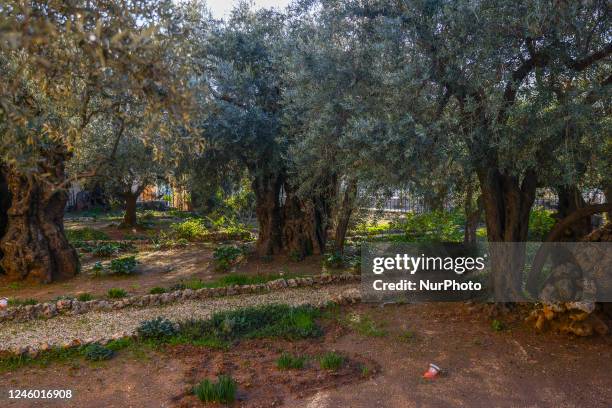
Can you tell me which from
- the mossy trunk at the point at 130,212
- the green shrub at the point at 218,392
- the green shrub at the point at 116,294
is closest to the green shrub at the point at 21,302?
the green shrub at the point at 116,294

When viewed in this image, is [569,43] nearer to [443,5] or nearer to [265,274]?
[443,5]

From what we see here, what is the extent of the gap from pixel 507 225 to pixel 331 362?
345 centimetres

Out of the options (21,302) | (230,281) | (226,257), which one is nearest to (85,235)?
(226,257)

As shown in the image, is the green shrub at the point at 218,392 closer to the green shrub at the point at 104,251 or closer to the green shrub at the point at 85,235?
the green shrub at the point at 104,251

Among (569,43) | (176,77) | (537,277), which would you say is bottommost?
(537,277)

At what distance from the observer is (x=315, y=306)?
829 cm

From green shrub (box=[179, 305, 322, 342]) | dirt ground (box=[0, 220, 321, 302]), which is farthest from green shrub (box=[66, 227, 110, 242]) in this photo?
green shrub (box=[179, 305, 322, 342])

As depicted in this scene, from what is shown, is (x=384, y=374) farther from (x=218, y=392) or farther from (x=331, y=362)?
(x=218, y=392)

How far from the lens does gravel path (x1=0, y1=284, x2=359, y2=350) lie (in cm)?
692

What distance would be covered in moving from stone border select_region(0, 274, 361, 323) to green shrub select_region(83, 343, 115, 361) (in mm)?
2146

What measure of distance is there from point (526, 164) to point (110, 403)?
509 cm

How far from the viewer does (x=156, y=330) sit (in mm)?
6871

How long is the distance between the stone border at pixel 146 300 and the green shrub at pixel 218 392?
4128mm

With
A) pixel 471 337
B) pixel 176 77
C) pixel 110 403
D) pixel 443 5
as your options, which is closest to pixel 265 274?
pixel 471 337
